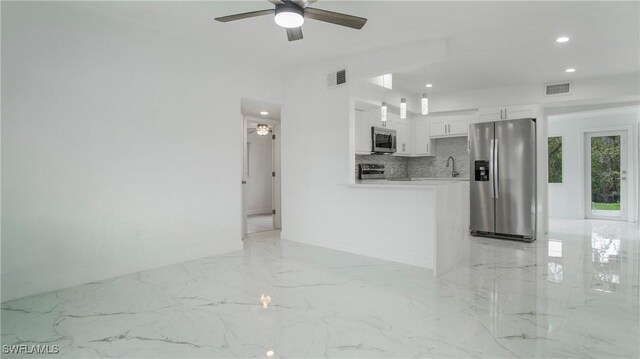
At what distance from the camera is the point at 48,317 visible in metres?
2.43

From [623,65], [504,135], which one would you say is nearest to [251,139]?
[504,135]

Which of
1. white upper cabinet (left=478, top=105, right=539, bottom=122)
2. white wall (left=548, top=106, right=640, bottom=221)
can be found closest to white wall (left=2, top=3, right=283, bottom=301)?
white upper cabinet (left=478, top=105, right=539, bottom=122)

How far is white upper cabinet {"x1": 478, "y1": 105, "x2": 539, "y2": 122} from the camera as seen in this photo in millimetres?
5391

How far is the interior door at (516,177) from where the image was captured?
5.11m

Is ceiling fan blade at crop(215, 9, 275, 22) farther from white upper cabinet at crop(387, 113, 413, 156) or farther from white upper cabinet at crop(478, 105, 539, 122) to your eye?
white upper cabinet at crop(478, 105, 539, 122)

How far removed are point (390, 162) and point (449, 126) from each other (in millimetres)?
1331

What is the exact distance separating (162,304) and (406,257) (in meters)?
2.61

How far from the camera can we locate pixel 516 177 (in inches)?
205

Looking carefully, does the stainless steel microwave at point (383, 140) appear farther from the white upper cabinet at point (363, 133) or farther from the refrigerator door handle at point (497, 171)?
the refrigerator door handle at point (497, 171)

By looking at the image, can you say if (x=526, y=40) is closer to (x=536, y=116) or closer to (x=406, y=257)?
(x=536, y=116)

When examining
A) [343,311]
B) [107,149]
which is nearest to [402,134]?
[343,311]

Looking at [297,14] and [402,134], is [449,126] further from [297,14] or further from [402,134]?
[297,14]

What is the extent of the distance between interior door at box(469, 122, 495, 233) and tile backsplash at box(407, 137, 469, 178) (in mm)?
804

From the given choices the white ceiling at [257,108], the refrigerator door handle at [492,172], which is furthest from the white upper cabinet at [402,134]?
the white ceiling at [257,108]
